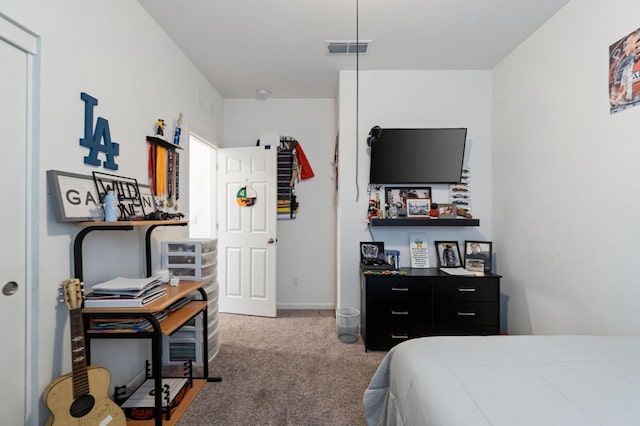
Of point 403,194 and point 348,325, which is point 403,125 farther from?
point 348,325

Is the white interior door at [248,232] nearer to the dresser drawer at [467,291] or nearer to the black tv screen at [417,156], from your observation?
the black tv screen at [417,156]

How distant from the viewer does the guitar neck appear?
1.29 meters

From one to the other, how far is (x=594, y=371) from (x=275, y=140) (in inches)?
133

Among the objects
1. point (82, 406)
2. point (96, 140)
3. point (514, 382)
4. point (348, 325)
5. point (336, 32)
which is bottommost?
point (348, 325)

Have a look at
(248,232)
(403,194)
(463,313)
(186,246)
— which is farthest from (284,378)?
(403,194)

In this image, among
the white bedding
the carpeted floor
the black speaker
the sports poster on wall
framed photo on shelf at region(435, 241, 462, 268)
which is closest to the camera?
the white bedding

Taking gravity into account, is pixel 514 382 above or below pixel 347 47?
below

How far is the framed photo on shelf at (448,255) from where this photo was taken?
2.86 metres

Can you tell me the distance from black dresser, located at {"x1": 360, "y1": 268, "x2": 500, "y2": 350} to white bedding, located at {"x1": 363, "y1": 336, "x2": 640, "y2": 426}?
1145 millimetres

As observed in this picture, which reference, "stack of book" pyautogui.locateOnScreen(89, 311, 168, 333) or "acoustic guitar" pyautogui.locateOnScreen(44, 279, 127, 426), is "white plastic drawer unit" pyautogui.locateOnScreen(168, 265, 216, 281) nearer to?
"stack of book" pyautogui.locateOnScreen(89, 311, 168, 333)

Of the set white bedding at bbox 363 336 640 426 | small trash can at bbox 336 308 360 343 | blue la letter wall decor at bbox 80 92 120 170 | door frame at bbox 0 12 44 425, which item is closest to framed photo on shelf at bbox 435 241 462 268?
small trash can at bbox 336 308 360 343

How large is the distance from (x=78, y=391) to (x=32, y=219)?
79 cm

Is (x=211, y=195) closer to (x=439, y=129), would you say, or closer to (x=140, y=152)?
(x=140, y=152)

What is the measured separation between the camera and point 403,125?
2.97 meters
